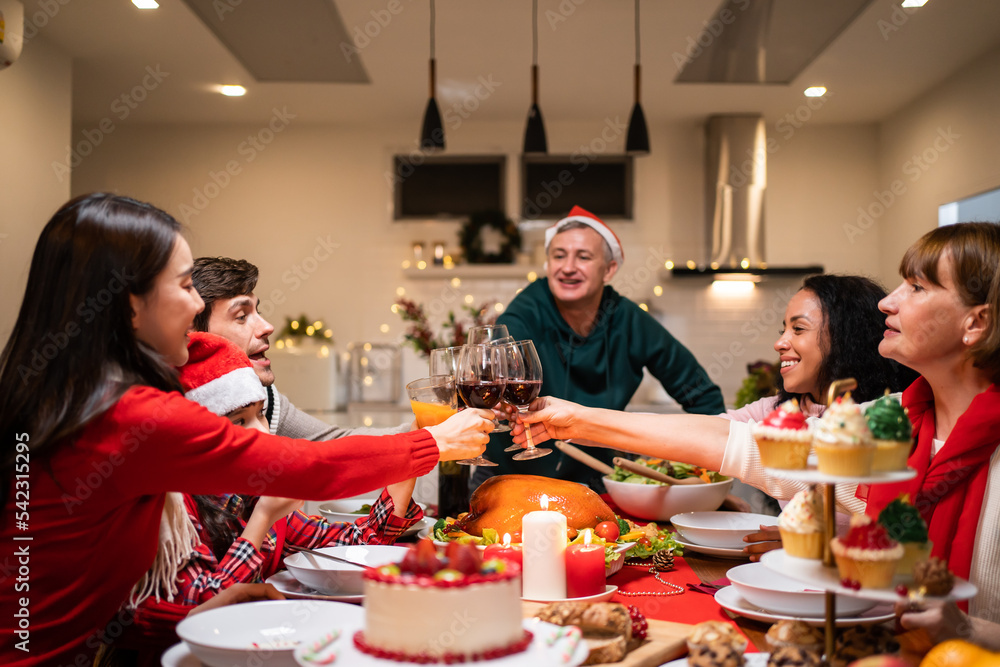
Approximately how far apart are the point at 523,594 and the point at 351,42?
3573 mm

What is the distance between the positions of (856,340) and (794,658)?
4.32 ft

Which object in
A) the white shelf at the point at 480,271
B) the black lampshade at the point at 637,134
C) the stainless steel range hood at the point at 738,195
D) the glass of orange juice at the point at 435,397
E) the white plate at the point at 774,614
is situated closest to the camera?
the white plate at the point at 774,614

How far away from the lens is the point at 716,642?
94cm

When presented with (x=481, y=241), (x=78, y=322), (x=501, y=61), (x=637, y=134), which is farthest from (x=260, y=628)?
(x=481, y=241)

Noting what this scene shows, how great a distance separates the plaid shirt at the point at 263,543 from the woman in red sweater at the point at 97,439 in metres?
0.11

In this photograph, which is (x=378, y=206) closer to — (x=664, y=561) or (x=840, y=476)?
(x=664, y=561)

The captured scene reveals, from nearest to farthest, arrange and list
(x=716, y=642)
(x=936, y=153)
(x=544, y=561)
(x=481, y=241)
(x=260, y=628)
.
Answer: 1. (x=716, y=642)
2. (x=260, y=628)
3. (x=544, y=561)
4. (x=936, y=153)
5. (x=481, y=241)

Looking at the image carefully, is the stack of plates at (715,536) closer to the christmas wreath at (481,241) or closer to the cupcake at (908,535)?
the cupcake at (908,535)

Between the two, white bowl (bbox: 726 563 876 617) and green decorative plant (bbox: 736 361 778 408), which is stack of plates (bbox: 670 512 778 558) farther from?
green decorative plant (bbox: 736 361 778 408)

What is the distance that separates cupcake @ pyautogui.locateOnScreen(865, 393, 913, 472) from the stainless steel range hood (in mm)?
4652

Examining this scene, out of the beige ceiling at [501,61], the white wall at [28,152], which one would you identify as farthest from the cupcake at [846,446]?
the white wall at [28,152]

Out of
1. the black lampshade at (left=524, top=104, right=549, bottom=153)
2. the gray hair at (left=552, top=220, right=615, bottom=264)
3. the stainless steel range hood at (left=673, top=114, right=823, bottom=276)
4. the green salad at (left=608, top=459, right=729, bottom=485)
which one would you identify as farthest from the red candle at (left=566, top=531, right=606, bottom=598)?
the stainless steel range hood at (left=673, top=114, right=823, bottom=276)

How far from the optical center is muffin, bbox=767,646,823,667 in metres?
0.89

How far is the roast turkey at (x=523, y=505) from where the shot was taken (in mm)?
1555
